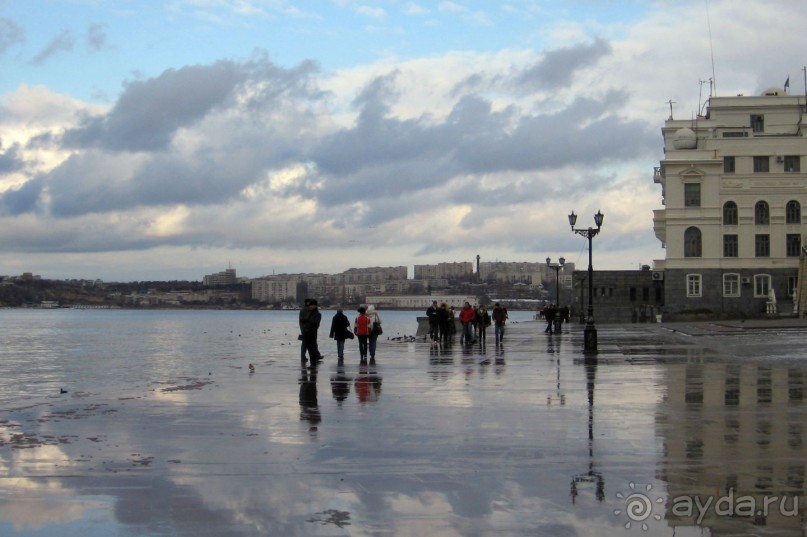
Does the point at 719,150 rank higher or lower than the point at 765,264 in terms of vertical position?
higher

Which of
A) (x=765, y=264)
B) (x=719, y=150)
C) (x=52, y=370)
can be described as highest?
(x=719, y=150)

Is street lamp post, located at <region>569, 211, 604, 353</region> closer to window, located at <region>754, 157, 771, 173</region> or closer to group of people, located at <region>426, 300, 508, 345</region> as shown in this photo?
group of people, located at <region>426, 300, 508, 345</region>

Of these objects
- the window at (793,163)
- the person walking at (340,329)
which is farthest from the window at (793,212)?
the person walking at (340,329)

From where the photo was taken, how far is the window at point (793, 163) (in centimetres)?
7338

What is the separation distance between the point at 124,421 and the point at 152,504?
6086 mm

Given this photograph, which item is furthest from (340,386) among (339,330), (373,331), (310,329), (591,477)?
(591,477)

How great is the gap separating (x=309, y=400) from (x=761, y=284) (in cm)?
6263

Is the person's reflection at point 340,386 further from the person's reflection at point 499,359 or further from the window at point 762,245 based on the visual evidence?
the window at point 762,245

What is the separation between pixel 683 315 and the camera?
72375 mm

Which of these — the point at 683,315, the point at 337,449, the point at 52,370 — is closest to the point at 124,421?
the point at 337,449

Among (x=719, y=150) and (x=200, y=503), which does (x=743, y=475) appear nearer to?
(x=200, y=503)

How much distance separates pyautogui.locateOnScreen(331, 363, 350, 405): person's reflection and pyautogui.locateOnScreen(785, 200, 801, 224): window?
57.2 metres

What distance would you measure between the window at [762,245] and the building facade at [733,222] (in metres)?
0.07

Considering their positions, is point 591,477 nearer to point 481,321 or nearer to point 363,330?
point 363,330
